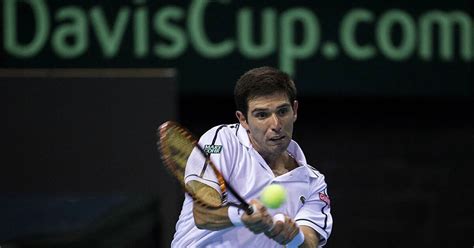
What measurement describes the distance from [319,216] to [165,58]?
79.8 inches

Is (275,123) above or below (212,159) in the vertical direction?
above

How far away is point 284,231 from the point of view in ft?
20.3

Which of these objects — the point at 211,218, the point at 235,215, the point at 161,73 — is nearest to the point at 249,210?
the point at 235,215

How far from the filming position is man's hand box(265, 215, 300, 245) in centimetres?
614

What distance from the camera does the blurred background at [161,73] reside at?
832cm

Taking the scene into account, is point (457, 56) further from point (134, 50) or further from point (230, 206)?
point (230, 206)

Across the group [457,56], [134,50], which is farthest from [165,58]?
[457,56]

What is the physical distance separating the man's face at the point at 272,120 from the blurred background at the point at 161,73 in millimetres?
1757

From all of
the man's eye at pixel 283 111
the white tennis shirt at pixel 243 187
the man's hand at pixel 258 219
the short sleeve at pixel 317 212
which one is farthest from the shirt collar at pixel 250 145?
the man's hand at pixel 258 219

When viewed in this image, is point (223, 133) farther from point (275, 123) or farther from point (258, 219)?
point (258, 219)

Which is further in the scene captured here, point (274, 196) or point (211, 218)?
point (211, 218)

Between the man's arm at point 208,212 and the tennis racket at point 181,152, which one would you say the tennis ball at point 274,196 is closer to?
the man's arm at point 208,212

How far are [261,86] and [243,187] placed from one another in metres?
0.40

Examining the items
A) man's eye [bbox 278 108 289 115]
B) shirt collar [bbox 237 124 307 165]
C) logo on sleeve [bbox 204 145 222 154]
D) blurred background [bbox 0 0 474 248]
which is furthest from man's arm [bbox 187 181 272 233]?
blurred background [bbox 0 0 474 248]
